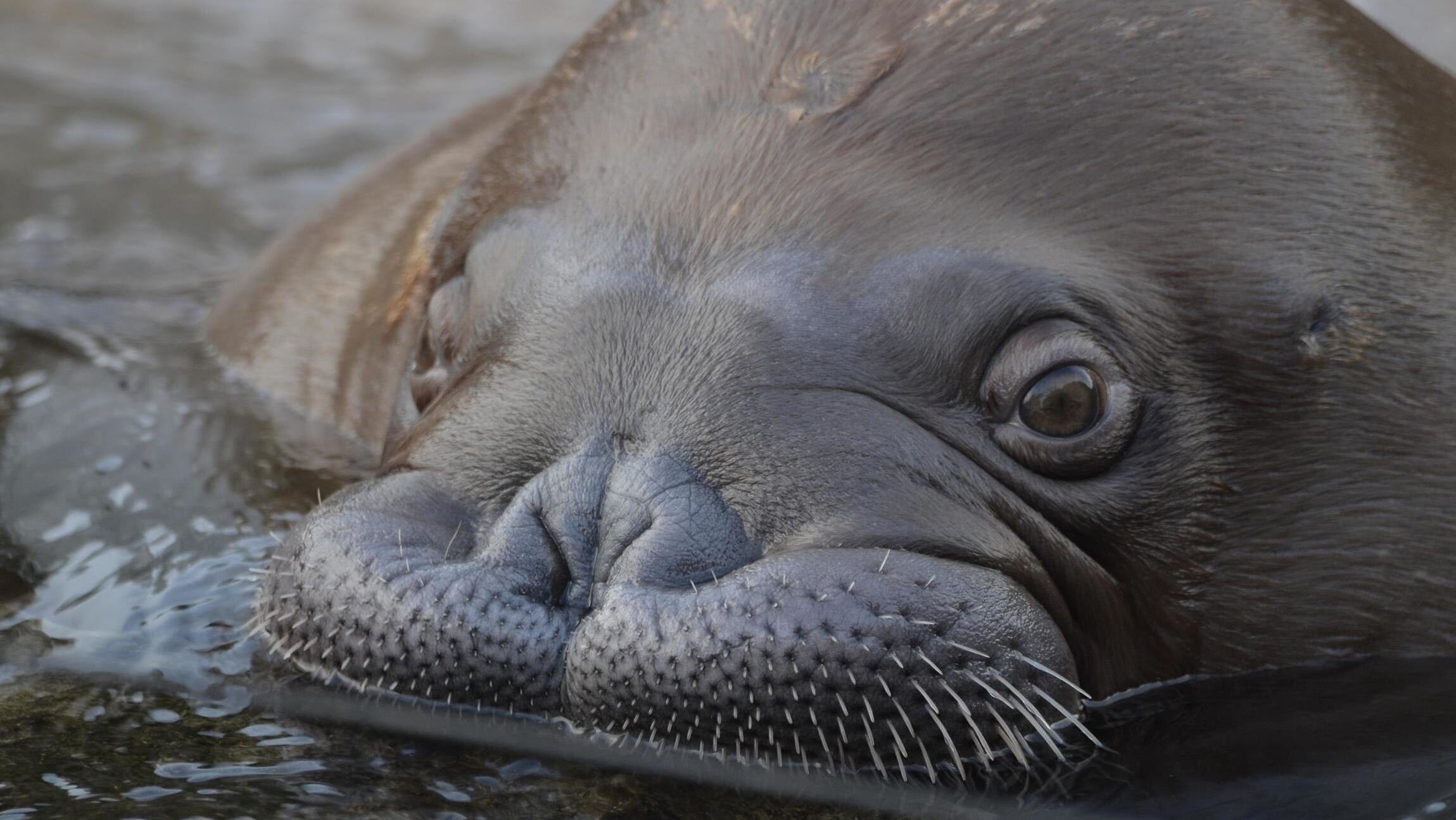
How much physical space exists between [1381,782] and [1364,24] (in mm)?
1860

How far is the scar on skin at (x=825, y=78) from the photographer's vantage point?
4117 millimetres

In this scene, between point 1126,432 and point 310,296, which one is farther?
point 310,296

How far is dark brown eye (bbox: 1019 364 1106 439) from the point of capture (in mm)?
3812

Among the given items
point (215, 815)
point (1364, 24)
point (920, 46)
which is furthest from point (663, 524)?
point (1364, 24)

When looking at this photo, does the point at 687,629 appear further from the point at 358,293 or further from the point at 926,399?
the point at 358,293

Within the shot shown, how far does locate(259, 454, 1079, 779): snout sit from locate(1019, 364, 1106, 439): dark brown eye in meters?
0.36

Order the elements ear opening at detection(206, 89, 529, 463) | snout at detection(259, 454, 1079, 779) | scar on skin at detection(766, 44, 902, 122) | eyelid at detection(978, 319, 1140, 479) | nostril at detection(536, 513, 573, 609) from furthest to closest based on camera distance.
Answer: ear opening at detection(206, 89, 529, 463)
scar on skin at detection(766, 44, 902, 122)
eyelid at detection(978, 319, 1140, 479)
nostril at detection(536, 513, 573, 609)
snout at detection(259, 454, 1079, 779)

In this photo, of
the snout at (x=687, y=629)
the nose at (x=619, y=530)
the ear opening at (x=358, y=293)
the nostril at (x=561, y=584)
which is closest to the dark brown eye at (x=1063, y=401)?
the snout at (x=687, y=629)

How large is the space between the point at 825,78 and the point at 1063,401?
94 cm

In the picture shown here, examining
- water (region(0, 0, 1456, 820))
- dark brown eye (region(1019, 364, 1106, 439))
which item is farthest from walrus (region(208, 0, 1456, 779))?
water (region(0, 0, 1456, 820))

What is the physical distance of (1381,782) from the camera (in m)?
3.84

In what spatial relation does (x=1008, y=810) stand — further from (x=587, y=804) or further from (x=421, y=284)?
(x=421, y=284)

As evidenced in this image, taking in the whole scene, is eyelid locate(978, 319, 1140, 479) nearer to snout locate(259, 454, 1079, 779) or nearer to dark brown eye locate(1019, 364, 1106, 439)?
dark brown eye locate(1019, 364, 1106, 439)

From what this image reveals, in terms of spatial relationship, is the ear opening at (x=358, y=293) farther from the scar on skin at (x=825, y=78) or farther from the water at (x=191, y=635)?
the scar on skin at (x=825, y=78)
